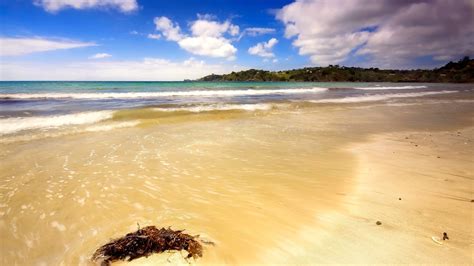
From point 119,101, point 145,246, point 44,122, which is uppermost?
point 119,101

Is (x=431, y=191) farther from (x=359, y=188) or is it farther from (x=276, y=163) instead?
(x=276, y=163)

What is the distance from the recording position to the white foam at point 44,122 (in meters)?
10.0

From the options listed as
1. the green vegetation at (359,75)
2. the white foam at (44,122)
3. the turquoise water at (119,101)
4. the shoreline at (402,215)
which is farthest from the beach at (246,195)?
the green vegetation at (359,75)

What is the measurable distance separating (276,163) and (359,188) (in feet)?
6.08

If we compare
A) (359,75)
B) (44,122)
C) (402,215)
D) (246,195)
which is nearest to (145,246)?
(246,195)

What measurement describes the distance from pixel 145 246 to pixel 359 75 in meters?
112

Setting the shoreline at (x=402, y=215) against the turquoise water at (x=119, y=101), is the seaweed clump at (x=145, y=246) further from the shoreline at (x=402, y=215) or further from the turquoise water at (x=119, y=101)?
the turquoise water at (x=119, y=101)

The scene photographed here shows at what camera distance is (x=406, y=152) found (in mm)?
7113

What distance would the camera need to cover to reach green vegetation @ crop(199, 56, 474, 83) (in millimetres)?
89062

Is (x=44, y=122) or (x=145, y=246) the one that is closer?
(x=145, y=246)

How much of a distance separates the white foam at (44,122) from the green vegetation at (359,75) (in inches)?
3826

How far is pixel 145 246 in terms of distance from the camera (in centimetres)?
293

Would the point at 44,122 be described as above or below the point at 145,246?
above

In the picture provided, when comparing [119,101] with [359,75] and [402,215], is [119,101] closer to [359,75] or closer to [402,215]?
[402,215]
